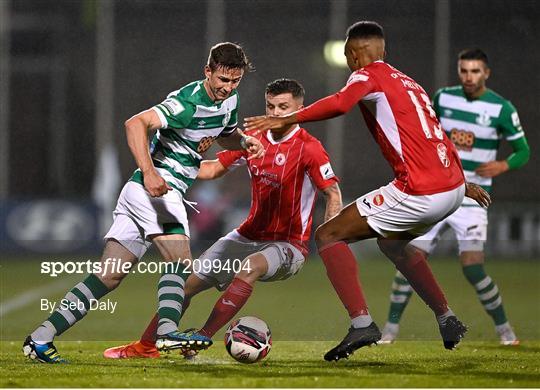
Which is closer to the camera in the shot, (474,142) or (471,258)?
(471,258)

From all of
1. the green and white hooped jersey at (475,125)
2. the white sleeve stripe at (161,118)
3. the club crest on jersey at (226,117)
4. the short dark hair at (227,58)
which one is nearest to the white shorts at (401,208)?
the club crest on jersey at (226,117)

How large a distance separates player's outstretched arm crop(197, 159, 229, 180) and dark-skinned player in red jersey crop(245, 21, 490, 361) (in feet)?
3.02

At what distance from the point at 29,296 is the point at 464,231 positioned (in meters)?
4.70

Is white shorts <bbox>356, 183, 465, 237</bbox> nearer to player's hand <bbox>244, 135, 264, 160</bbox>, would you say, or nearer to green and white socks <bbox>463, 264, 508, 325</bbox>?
player's hand <bbox>244, 135, 264, 160</bbox>

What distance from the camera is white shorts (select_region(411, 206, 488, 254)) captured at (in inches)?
313

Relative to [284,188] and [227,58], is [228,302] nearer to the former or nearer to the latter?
[284,188]

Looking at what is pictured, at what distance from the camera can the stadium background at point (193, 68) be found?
55.3 feet

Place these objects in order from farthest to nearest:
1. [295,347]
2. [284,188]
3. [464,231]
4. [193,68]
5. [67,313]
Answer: [193,68] → [464,231] → [295,347] → [284,188] → [67,313]

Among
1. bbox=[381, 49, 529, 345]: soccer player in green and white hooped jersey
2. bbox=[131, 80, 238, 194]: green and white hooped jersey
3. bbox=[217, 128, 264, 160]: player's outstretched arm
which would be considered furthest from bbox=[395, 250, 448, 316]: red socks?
bbox=[381, 49, 529, 345]: soccer player in green and white hooped jersey

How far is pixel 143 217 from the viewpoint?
6246mm

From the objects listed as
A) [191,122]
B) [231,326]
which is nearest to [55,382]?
[231,326]

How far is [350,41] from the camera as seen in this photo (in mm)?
6176

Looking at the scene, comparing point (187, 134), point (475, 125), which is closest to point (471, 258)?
point (475, 125)

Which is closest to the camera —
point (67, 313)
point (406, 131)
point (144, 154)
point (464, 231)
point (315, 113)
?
point (315, 113)
